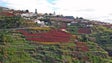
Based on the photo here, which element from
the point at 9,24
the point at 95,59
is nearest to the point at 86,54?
the point at 95,59

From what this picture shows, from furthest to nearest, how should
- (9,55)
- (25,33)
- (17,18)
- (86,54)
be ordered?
(17,18)
(25,33)
(86,54)
(9,55)

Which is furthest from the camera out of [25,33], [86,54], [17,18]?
[17,18]

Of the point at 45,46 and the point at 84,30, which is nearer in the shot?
the point at 45,46

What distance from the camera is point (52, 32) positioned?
91.4m

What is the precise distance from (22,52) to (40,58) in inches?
158

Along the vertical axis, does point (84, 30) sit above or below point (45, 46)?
below

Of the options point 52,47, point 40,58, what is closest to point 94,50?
point 52,47

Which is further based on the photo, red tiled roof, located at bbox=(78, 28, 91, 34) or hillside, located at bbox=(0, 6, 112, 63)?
red tiled roof, located at bbox=(78, 28, 91, 34)

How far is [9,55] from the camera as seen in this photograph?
67.8 meters

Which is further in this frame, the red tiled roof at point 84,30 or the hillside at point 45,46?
the red tiled roof at point 84,30

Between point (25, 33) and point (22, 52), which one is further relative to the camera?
point (25, 33)

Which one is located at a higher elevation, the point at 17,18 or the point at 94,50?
the point at 17,18

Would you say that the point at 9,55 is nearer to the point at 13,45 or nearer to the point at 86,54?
the point at 13,45

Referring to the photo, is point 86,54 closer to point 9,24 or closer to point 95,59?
point 95,59
